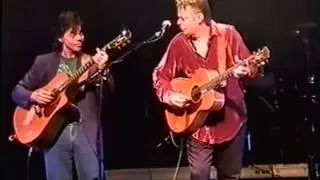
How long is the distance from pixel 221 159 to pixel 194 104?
0.37 m

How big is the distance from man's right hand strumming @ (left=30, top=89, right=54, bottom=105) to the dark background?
130cm

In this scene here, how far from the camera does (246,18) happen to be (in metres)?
6.19

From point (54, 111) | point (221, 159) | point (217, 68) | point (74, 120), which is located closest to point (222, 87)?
point (217, 68)

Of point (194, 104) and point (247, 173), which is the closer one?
point (194, 104)

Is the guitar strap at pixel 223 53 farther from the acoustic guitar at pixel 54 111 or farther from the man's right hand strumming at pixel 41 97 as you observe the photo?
the man's right hand strumming at pixel 41 97

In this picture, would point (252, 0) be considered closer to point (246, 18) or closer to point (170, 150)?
point (246, 18)

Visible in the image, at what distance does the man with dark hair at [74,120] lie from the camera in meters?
4.46

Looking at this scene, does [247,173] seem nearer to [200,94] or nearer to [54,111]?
[200,94]

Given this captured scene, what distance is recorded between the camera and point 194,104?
13.6ft

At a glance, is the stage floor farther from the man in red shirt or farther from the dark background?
the man in red shirt

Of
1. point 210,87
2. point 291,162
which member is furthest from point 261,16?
point 210,87

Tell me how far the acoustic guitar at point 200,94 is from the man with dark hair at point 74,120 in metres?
0.57

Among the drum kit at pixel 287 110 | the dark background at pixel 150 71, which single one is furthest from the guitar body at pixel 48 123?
the drum kit at pixel 287 110

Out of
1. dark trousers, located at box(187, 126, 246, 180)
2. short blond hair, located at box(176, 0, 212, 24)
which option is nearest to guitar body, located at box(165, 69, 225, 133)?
dark trousers, located at box(187, 126, 246, 180)
